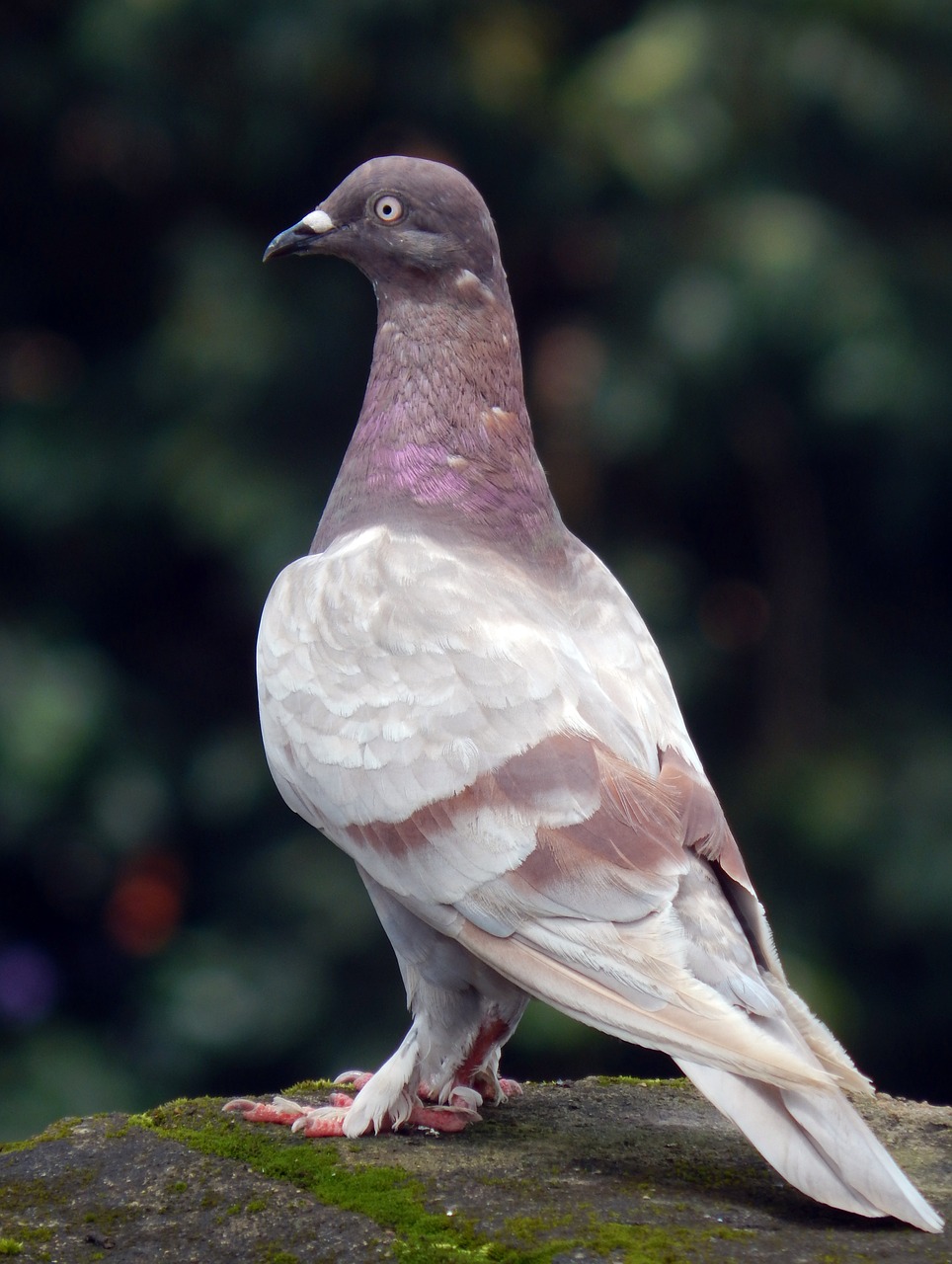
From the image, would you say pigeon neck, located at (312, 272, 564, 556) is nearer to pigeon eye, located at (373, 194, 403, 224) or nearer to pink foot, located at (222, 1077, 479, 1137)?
pigeon eye, located at (373, 194, 403, 224)

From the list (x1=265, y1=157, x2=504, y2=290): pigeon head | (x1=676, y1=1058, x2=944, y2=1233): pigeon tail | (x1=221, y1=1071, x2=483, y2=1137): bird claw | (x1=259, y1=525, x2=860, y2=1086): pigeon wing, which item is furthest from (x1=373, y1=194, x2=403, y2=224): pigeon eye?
(x1=676, y1=1058, x2=944, y2=1233): pigeon tail

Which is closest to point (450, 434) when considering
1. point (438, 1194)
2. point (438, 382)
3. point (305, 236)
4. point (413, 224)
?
point (438, 382)

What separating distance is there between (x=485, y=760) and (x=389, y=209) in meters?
1.17

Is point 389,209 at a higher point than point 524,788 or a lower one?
higher

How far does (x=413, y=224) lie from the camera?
3166 mm

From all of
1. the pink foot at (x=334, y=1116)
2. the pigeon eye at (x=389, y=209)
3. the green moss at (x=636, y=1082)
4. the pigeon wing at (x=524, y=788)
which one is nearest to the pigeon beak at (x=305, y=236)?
the pigeon eye at (x=389, y=209)

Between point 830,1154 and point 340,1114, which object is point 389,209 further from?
point 830,1154

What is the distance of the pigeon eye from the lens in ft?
10.4

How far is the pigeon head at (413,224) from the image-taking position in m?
3.15

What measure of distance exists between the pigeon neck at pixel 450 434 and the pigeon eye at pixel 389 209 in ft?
0.49

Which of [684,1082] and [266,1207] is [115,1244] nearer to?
[266,1207]

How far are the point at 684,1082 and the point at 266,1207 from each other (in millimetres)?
1250

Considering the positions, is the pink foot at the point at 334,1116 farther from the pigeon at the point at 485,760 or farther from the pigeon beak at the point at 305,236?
the pigeon beak at the point at 305,236

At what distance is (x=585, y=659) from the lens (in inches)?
118
